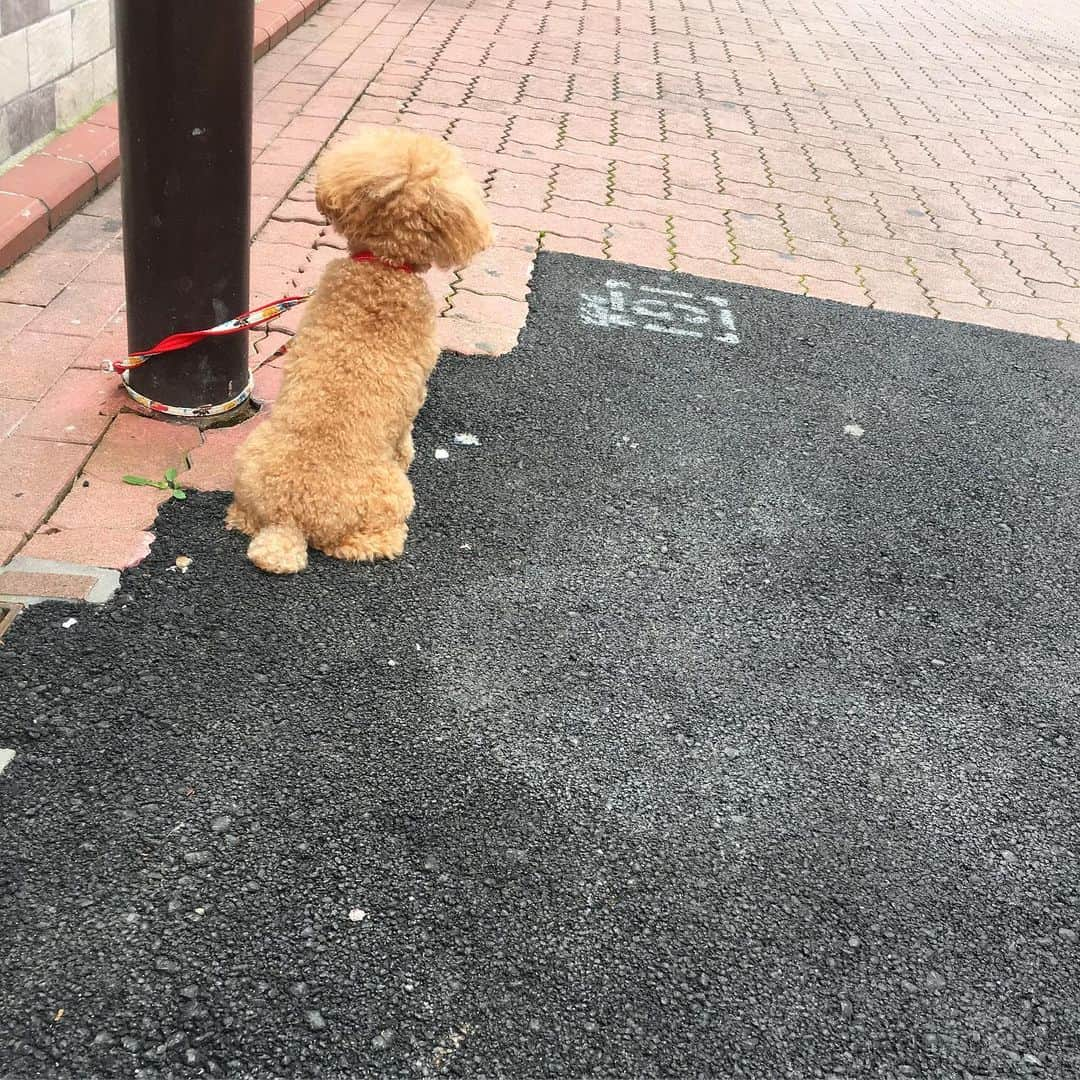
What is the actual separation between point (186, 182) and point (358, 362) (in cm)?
89

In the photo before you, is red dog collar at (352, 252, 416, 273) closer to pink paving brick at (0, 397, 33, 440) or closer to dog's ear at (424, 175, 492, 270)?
dog's ear at (424, 175, 492, 270)

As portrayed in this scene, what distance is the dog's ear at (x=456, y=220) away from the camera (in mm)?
2871

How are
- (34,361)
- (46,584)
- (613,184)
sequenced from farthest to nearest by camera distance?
(613,184) → (34,361) → (46,584)

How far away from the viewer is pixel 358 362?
3.07m

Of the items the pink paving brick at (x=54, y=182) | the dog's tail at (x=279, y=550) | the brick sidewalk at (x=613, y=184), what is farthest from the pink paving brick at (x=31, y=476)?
the pink paving brick at (x=54, y=182)

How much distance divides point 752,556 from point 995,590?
883mm

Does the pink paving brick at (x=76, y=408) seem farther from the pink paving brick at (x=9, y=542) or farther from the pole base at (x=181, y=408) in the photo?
the pink paving brick at (x=9, y=542)

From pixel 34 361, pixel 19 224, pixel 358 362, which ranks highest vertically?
pixel 358 362

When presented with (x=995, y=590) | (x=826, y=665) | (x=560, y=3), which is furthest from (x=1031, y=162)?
(x=826, y=665)

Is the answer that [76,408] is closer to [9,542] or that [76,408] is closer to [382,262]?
[9,542]

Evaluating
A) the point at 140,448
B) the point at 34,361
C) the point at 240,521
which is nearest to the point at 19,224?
the point at 34,361

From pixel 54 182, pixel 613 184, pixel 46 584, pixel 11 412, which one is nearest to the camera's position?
pixel 46 584

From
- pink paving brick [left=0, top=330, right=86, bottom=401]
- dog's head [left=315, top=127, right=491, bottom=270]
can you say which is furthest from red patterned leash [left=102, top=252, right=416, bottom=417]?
dog's head [left=315, top=127, right=491, bottom=270]

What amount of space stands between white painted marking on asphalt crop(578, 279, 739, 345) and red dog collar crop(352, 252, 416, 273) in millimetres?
2051
